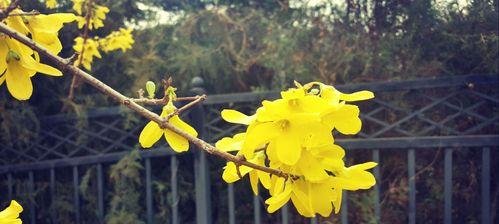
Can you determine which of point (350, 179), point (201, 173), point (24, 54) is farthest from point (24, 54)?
point (201, 173)

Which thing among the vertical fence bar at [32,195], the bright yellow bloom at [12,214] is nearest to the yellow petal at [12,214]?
the bright yellow bloom at [12,214]

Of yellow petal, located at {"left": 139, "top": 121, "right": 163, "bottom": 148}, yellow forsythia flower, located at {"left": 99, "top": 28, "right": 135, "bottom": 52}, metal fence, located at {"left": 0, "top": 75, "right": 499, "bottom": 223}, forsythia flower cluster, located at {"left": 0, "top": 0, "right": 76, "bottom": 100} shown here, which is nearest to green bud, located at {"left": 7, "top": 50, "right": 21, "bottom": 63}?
forsythia flower cluster, located at {"left": 0, "top": 0, "right": 76, "bottom": 100}

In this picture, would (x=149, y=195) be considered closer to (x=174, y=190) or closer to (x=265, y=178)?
(x=174, y=190)

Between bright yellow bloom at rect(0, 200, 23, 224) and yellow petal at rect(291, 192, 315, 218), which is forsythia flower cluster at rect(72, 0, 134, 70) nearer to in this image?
bright yellow bloom at rect(0, 200, 23, 224)

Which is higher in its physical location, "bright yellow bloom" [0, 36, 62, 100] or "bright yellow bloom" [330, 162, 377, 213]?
"bright yellow bloom" [0, 36, 62, 100]

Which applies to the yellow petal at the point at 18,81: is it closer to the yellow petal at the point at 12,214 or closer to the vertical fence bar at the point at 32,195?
the yellow petal at the point at 12,214
